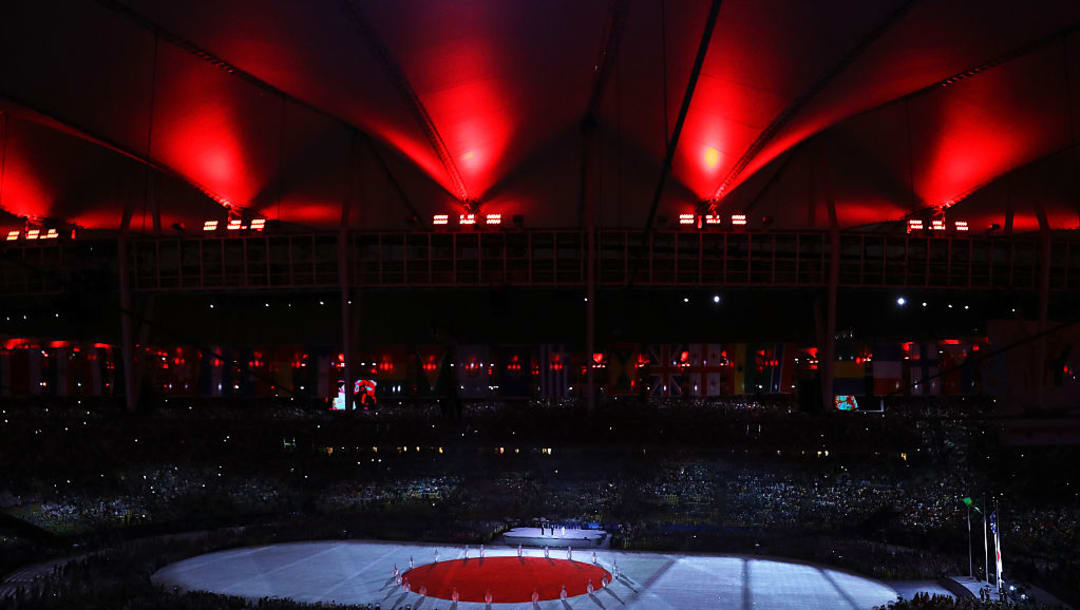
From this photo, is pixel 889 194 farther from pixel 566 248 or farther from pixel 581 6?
pixel 581 6

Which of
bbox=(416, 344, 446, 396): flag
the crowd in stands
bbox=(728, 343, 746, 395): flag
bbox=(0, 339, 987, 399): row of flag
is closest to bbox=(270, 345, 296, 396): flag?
bbox=(0, 339, 987, 399): row of flag

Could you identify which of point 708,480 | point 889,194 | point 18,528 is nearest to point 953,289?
point 889,194

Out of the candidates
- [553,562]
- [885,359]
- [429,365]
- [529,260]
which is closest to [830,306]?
[529,260]

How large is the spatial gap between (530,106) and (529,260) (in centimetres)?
563

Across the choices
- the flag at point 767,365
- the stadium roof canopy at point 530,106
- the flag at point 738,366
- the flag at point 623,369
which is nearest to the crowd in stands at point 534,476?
the stadium roof canopy at point 530,106

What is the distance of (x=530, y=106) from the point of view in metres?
34.4

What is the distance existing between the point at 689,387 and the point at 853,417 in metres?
15.2

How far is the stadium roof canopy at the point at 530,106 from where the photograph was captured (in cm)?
2620

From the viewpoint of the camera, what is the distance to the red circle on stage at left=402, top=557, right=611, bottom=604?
2067cm

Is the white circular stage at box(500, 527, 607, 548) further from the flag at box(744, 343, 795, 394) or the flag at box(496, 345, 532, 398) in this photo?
the flag at box(744, 343, 795, 394)

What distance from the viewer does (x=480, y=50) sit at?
28469 millimetres

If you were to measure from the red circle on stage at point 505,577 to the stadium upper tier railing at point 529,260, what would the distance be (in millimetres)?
13977

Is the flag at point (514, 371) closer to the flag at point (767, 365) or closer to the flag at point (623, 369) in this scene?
the flag at point (623, 369)

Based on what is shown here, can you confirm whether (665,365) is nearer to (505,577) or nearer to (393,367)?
(393,367)
